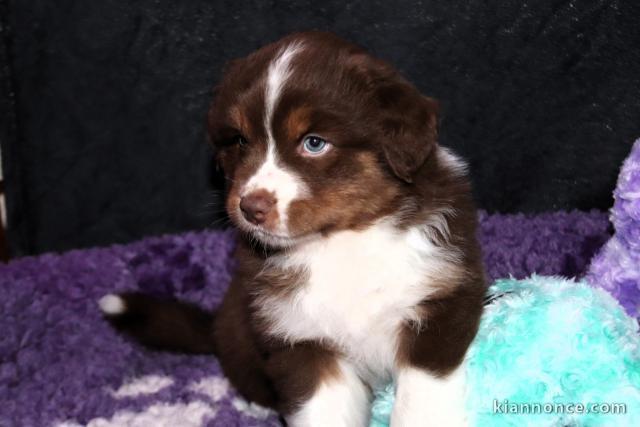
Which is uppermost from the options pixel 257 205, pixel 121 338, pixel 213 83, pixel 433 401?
pixel 257 205

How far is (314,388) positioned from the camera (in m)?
2.81

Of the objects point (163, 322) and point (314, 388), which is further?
point (163, 322)

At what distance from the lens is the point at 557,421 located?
2463 mm

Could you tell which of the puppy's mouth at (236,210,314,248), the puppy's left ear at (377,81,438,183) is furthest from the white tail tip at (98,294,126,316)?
the puppy's left ear at (377,81,438,183)

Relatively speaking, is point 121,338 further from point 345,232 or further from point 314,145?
point 314,145

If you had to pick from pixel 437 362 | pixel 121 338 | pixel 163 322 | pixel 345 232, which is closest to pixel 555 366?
pixel 437 362

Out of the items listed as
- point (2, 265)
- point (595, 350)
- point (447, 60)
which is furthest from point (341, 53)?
point (2, 265)

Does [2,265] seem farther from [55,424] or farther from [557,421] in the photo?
[557,421]

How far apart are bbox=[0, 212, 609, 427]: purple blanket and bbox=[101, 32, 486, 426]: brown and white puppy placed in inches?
20.7

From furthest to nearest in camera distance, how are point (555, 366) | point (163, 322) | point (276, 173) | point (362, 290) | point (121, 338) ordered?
1. point (121, 338)
2. point (163, 322)
3. point (362, 290)
4. point (276, 173)
5. point (555, 366)

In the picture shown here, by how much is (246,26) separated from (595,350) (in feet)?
8.33

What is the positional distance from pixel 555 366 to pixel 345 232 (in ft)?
2.63

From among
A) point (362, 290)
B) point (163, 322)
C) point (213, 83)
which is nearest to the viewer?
point (362, 290)

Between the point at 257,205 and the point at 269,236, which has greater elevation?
the point at 257,205
